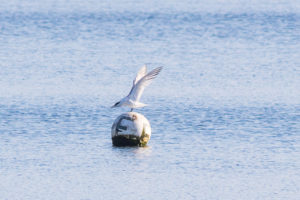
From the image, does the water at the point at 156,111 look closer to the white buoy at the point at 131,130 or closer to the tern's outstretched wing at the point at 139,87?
the white buoy at the point at 131,130

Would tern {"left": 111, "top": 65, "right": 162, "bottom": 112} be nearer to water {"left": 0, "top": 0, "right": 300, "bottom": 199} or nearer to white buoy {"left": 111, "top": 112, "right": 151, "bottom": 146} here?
white buoy {"left": 111, "top": 112, "right": 151, "bottom": 146}

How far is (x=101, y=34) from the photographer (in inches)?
3051

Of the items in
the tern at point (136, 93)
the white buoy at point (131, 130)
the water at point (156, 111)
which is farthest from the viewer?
the white buoy at point (131, 130)

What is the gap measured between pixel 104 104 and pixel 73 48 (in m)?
23.1

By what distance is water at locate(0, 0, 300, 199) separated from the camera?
29.9 meters

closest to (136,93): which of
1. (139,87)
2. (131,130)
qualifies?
(139,87)

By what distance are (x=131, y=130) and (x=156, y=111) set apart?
8440 mm

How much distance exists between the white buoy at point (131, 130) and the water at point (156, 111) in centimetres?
31

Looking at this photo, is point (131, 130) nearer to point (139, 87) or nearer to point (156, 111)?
point (139, 87)

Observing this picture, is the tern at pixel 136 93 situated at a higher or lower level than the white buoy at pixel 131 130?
higher

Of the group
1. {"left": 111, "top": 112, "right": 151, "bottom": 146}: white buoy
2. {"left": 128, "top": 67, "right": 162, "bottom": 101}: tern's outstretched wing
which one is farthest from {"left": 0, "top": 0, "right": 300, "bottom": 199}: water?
{"left": 128, "top": 67, "right": 162, "bottom": 101}: tern's outstretched wing

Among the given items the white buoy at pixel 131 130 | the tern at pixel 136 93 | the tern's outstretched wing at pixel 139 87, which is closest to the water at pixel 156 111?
the white buoy at pixel 131 130

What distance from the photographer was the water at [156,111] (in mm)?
29875

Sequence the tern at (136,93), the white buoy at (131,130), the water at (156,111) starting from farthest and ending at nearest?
the white buoy at (131,130) → the tern at (136,93) → the water at (156,111)
